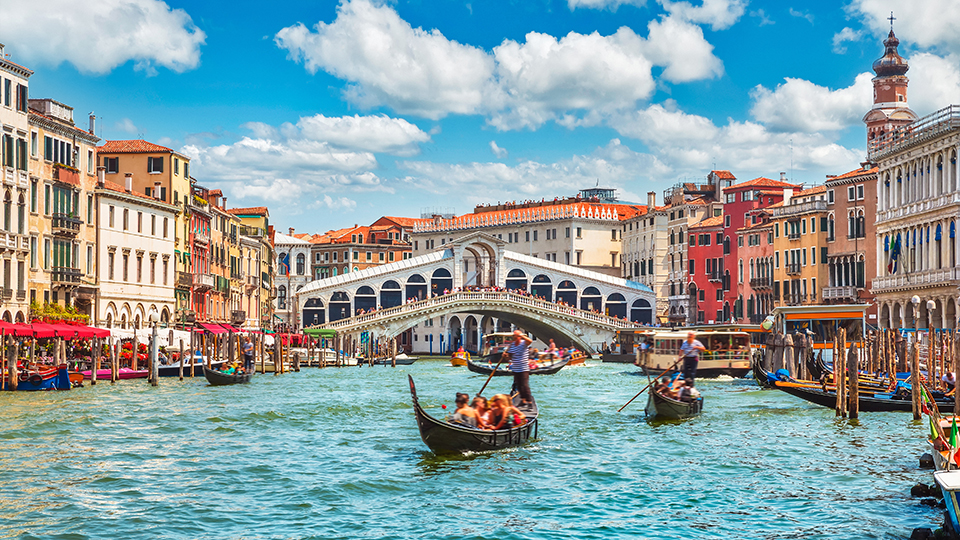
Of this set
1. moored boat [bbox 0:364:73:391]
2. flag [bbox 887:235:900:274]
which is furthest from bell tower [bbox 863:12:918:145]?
moored boat [bbox 0:364:73:391]

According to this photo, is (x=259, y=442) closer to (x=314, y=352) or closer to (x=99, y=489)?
(x=99, y=489)

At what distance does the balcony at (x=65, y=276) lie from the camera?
3244cm

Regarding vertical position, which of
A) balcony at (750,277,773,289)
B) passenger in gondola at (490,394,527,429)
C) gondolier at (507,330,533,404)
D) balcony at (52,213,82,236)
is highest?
balcony at (52,213,82,236)

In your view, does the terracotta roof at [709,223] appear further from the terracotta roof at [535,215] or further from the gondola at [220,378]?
the gondola at [220,378]

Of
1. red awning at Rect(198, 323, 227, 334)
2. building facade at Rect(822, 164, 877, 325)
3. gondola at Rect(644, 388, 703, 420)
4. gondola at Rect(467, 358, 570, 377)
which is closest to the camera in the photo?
gondola at Rect(644, 388, 703, 420)

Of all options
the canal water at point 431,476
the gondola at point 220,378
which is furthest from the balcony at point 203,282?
the canal water at point 431,476

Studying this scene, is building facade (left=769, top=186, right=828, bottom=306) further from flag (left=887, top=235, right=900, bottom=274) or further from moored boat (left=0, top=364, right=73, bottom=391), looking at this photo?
moored boat (left=0, top=364, right=73, bottom=391)

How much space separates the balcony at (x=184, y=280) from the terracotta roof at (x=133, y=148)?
420 centimetres

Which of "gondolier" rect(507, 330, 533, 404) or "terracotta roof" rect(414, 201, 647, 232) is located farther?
"terracotta roof" rect(414, 201, 647, 232)

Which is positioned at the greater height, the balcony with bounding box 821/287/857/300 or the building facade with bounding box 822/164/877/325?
the building facade with bounding box 822/164/877/325

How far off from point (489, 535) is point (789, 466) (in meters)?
5.51

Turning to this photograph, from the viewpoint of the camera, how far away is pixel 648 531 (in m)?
11.4

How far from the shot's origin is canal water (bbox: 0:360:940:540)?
11484 millimetres

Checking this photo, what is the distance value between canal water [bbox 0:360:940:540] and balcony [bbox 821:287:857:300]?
74.3 ft
